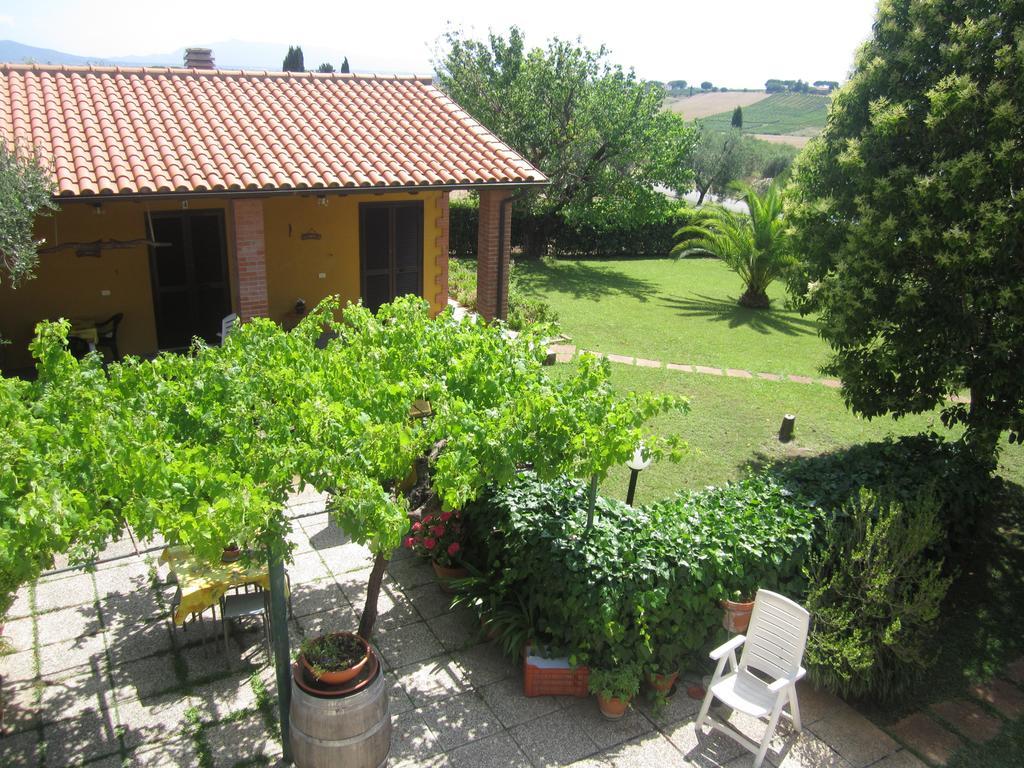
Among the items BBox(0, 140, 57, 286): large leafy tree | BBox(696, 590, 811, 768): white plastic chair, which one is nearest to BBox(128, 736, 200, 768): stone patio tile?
BBox(696, 590, 811, 768): white plastic chair

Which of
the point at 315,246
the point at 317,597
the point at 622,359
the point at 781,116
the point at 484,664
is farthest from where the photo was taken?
the point at 781,116

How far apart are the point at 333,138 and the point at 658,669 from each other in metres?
8.64

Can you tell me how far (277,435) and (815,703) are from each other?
4.53 m

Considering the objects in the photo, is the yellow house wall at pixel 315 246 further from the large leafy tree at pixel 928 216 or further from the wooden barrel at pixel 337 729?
the wooden barrel at pixel 337 729

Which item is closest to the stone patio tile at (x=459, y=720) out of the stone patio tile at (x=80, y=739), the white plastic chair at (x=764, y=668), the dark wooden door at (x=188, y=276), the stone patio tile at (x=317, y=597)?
the stone patio tile at (x=317, y=597)

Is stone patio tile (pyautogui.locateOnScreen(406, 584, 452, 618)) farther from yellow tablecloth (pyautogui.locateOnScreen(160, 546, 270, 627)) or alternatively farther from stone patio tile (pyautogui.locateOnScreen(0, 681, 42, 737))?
stone patio tile (pyautogui.locateOnScreen(0, 681, 42, 737))

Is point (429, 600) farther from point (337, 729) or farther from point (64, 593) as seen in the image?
point (64, 593)

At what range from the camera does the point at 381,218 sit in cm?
1246

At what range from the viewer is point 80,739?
525cm

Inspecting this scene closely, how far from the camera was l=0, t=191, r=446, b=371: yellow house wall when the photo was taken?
10.6 m

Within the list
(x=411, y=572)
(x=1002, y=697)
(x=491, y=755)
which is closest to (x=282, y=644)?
(x=491, y=755)

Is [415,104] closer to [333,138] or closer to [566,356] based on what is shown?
[333,138]

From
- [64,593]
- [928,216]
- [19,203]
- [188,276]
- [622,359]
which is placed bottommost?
[64,593]

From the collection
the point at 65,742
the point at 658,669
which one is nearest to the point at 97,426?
the point at 65,742
